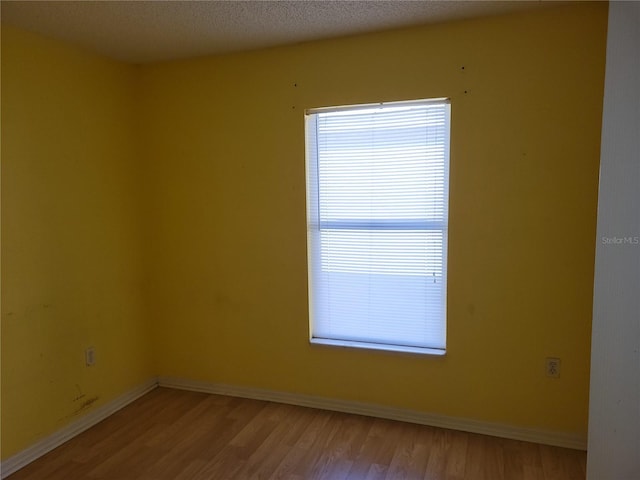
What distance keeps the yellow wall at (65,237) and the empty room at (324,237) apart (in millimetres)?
15

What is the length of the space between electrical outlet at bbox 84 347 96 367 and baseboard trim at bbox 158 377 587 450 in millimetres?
648

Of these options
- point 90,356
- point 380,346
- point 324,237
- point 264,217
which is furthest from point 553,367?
A: point 90,356

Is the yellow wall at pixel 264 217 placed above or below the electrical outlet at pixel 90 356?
above

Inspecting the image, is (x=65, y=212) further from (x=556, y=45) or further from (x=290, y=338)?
(x=556, y=45)

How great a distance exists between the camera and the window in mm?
2609

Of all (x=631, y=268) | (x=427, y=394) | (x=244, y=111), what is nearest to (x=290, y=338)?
(x=427, y=394)

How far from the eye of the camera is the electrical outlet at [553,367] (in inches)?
96.6

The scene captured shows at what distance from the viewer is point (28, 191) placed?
2.42 meters

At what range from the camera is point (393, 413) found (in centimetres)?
280

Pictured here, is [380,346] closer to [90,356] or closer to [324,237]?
[324,237]

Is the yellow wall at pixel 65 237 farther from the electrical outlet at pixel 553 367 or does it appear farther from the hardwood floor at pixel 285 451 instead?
the electrical outlet at pixel 553 367

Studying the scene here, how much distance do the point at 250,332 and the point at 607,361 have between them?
A: 212cm

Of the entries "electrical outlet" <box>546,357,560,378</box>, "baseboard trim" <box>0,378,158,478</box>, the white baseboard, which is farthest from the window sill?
"baseboard trim" <box>0,378,158,478</box>

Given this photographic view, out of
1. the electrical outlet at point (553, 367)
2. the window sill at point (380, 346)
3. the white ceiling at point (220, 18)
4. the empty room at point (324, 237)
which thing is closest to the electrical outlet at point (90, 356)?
the empty room at point (324, 237)
